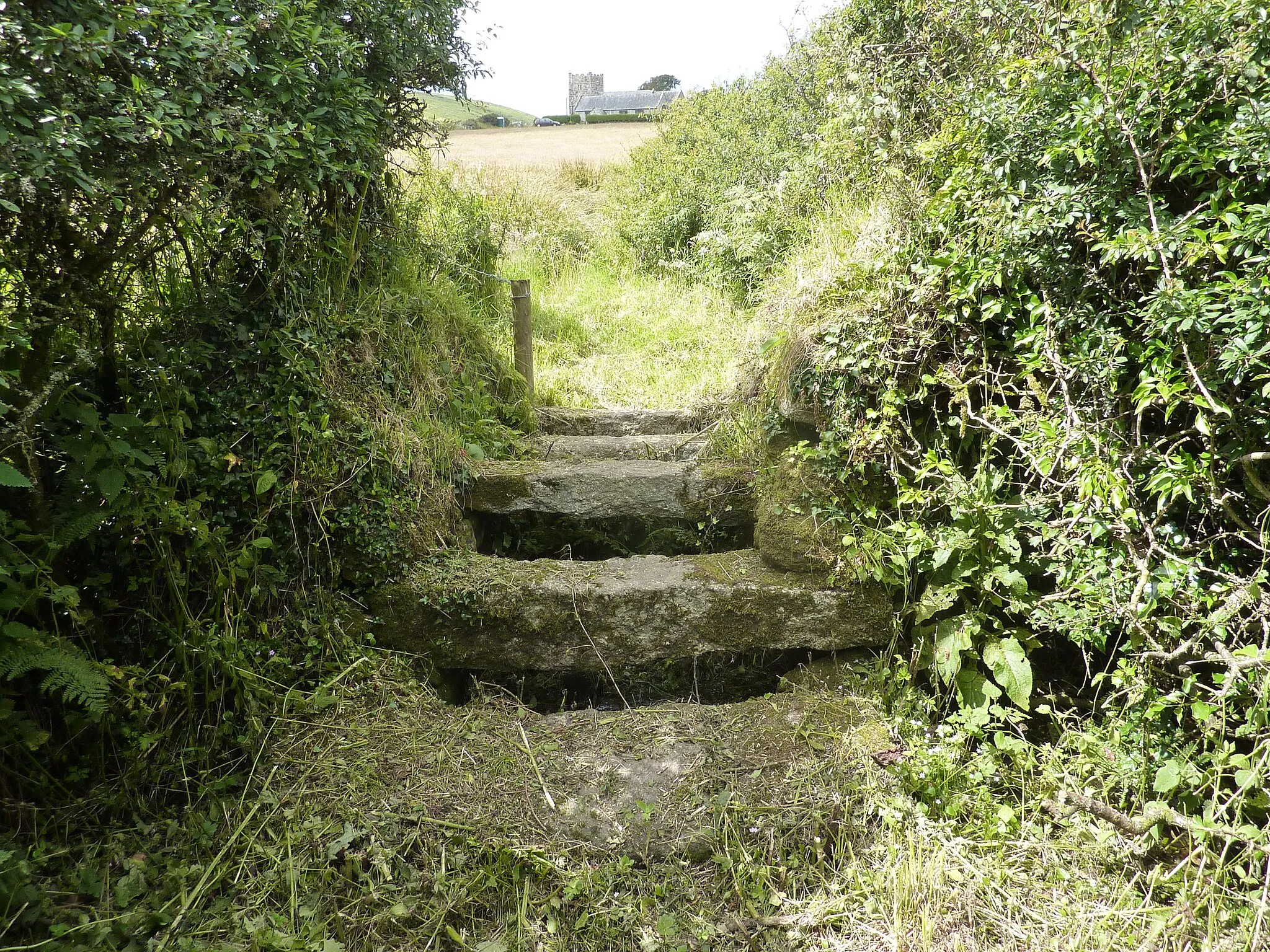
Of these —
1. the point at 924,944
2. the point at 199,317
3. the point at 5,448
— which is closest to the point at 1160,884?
the point at 924,944

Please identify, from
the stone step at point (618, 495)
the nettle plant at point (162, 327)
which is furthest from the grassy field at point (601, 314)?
the nettle plant at point (162, 327)

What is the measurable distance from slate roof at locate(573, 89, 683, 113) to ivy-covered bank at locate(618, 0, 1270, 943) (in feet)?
147

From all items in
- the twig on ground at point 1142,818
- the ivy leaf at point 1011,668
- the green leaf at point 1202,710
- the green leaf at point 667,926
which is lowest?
the green leaf at point 667,926

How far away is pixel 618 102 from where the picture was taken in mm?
45719

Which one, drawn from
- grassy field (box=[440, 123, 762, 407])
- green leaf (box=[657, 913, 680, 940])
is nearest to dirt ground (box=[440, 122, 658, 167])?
grassy field (box=[440, 123, 762, 407])

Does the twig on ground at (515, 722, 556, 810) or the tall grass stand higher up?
the tall grass

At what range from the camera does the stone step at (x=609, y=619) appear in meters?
3.41

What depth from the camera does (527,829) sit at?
2703 millimetres

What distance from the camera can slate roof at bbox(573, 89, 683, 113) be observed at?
1731 inches

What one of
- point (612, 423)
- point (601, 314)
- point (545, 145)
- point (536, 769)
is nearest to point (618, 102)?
point (545, 145)

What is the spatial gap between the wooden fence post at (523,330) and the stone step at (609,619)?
7.61 ft

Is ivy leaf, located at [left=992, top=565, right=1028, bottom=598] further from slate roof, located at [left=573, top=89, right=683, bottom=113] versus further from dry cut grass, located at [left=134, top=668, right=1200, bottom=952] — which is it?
slate roof, located at [left=573, top=89, right=683, bottom=113]

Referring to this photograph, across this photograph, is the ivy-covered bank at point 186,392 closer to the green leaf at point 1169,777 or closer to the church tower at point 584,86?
the green leaf at point 1169,777

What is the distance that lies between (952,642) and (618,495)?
75.7 inches
